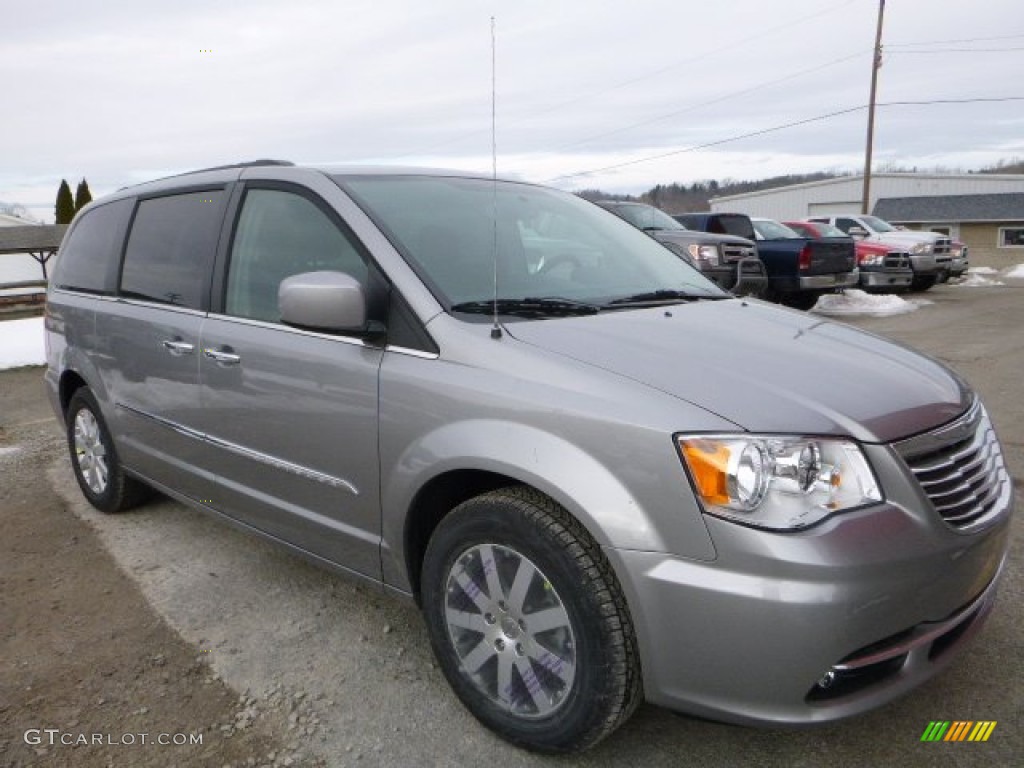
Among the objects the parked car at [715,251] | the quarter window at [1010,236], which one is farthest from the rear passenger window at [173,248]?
the quarter window at [1010,236]

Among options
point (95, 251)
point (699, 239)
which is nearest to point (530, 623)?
point (95, 251)

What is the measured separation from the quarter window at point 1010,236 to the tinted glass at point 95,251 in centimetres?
5252

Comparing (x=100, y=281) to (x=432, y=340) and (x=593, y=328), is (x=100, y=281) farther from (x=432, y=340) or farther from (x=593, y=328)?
(x=593, y=328)

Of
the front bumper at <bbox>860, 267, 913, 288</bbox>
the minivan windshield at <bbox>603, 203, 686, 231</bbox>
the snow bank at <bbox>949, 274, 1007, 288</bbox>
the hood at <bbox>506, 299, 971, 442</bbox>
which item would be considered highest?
the minivan windshield at <bbox>603, 203, 686, 231</bbox>

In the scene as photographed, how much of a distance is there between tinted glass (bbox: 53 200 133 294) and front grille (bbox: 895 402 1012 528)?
12.1 ft

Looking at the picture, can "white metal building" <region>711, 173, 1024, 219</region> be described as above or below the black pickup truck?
above

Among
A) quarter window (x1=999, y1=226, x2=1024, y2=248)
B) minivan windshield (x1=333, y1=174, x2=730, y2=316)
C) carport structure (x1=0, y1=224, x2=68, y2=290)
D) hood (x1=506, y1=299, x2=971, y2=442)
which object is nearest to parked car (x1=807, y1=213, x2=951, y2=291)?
minivan windshield (x1=333, y1=174, x2=730, y2=316)

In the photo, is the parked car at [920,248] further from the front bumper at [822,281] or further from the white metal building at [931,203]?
the white metal building at [931,203]

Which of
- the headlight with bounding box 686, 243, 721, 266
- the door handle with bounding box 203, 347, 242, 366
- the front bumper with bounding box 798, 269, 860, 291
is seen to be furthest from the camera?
the front bumper with bounding box 798, 269, 860, 291

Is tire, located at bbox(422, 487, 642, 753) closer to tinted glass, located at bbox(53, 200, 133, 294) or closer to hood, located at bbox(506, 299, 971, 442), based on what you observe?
hood, located at bbox(506, 299, 971, 442)

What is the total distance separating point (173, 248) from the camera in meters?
3.63

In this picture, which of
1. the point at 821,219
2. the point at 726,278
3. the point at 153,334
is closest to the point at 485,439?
the point at 153,334

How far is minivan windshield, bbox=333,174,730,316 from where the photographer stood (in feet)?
8.84

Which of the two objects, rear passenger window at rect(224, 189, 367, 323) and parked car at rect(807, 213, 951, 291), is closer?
rear passenger window at rect(224, 189, 367, 323)
